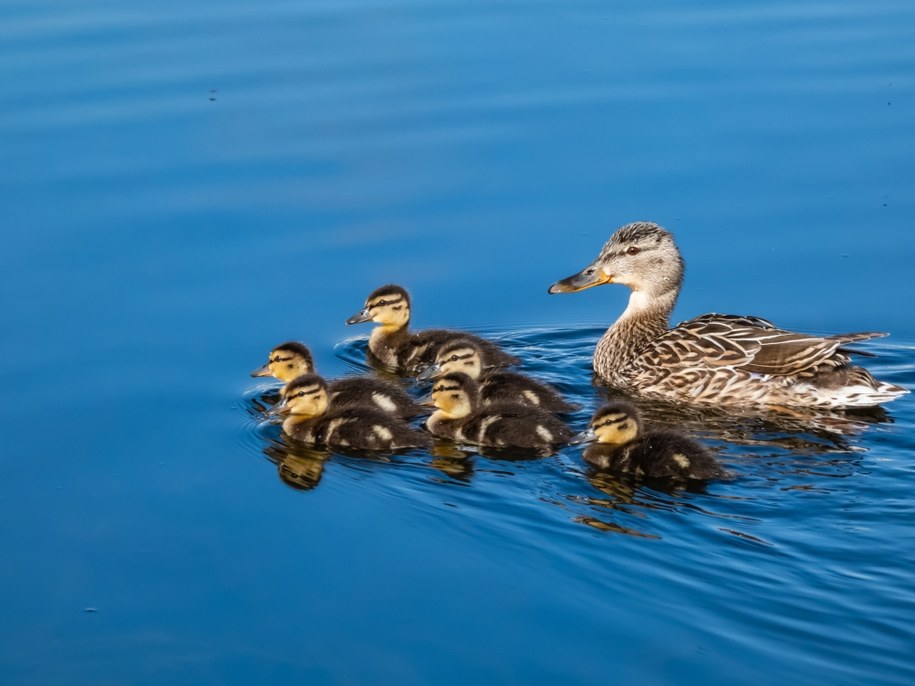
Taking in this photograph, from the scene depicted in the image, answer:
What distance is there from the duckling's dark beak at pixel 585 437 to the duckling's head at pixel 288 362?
1.29m

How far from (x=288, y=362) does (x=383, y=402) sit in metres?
0.46

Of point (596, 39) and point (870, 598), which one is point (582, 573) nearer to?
point (870, 598)

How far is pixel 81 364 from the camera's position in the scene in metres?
6.91

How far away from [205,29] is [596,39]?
268 cm

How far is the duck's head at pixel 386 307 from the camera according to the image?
288 inches

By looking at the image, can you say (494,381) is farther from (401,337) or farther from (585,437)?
(401,337)

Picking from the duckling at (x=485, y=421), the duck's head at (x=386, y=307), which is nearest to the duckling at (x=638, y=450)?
the duckling at (x=485, y=421)

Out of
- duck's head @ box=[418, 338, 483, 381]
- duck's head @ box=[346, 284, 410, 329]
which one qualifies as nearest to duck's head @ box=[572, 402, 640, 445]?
duck's head @ box=[418, 338, 483, 381]

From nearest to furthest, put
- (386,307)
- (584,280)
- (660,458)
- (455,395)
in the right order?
(660,458) < (455,395) < (386,307) < (584,280)

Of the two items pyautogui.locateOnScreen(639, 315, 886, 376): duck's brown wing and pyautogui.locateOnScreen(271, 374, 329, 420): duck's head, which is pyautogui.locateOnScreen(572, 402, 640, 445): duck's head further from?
pyautogui.locateOnScreen(271, 374, 329, 420): duck's head

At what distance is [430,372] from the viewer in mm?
7125

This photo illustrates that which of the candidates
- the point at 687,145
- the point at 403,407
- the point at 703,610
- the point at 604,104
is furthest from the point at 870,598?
the point at 604,104

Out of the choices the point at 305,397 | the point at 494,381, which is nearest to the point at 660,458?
the point at 494,381

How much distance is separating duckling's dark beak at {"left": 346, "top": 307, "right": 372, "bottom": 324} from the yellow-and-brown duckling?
92 cm
